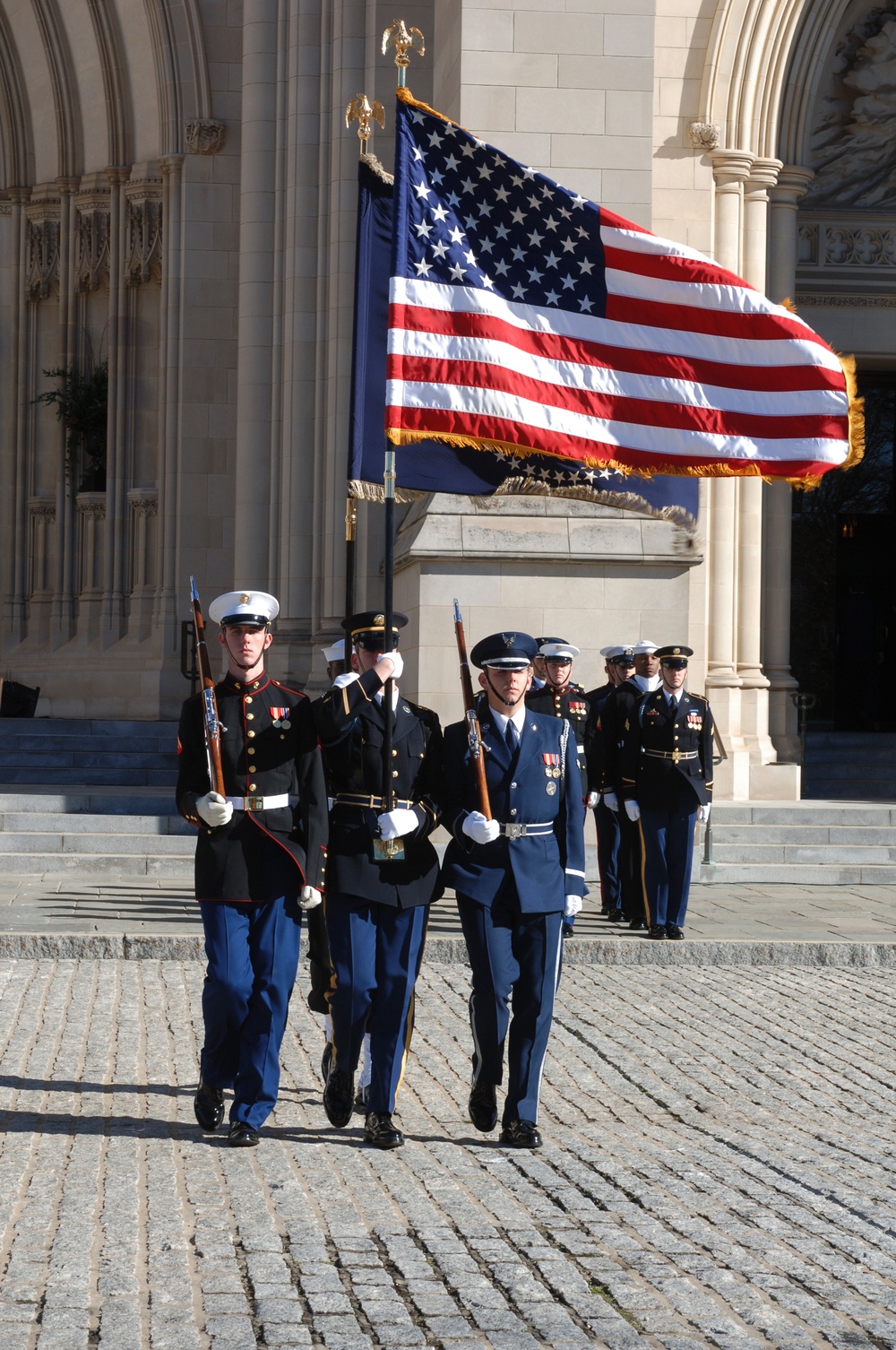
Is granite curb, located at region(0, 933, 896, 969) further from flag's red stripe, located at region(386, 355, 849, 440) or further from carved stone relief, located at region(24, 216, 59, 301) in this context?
carved stone relief, located at region(24, 216, 59, 301)

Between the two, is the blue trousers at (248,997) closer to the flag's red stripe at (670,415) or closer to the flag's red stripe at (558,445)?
the flag's red stripe at (558,445)

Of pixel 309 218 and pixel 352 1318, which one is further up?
pixel 309 218

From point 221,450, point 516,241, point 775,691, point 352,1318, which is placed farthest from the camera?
point 221,450

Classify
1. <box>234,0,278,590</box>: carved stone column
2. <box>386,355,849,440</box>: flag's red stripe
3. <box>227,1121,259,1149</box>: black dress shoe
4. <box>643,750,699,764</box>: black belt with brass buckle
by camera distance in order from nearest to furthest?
<box>227,1121,259,1149</box>: black dress shoe < <box>386,355,849,440</box>: flag's red stripe < <box>643,750,699,764</box>: black belt with brass buckle < <box>234,0,278,590</box>: carved stone column

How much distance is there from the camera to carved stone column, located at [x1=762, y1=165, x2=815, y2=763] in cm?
1784

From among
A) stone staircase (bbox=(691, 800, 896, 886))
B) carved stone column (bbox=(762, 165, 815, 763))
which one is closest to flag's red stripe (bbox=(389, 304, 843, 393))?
stone staircase (bbox=(691, 800, 896, 886))

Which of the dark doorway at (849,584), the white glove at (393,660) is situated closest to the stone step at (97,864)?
the white glove at (393,660)

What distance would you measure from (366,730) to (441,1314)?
2575 mm

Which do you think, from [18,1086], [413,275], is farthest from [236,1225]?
[413,275]

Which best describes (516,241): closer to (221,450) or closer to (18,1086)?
(18,1086)

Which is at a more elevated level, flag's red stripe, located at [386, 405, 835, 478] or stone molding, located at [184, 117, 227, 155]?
stone molding, located at [184, 117, 227, 155]

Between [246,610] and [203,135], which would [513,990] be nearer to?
[246,610]

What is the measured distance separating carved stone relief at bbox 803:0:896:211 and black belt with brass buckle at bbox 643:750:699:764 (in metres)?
9.63

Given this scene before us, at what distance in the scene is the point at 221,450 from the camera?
20.4 metres
